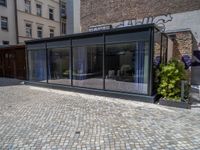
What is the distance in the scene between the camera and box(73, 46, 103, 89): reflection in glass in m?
8.44

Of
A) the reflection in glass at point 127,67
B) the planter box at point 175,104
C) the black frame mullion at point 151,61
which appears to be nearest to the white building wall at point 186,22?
the reflection in glass at point 127,67

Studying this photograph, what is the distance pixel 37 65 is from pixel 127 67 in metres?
5.82

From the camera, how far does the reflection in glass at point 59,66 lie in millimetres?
9617

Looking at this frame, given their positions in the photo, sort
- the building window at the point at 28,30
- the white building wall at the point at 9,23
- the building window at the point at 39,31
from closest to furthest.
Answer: the white building wall at the point at 9,23, the building window at the point at 28,30, the building window at the point at 39,31

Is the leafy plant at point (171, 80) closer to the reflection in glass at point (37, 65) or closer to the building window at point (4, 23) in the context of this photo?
the reflection in glass at point (37, 65)

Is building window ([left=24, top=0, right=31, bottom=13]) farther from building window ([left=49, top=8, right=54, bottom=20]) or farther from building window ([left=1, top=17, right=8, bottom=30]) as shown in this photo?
building window ([left=49, top=8, right=54, bottom=20])

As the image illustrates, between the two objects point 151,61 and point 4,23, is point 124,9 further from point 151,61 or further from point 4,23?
point 4,23

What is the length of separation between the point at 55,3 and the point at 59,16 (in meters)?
1.77

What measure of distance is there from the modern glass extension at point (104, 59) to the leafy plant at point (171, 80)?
400mm

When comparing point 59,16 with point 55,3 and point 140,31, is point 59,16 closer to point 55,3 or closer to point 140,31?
point 55,3

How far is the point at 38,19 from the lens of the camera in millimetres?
23016

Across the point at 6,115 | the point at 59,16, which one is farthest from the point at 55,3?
the point at 6,115

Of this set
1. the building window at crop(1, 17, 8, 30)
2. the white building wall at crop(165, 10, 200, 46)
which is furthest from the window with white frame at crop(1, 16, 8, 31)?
the white building wall at crop(165, 10, 200, 46)

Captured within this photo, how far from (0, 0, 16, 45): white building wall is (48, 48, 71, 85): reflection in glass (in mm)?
11777
